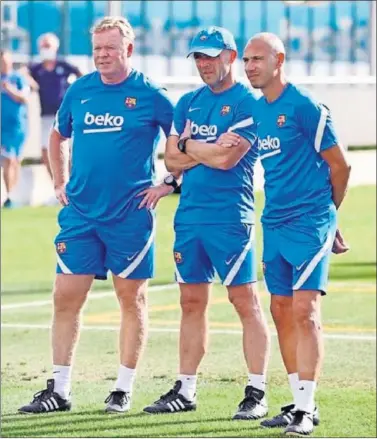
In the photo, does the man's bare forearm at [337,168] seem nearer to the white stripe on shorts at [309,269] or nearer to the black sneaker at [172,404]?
the white stripe on shorts at [309,269]

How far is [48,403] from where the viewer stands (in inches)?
364

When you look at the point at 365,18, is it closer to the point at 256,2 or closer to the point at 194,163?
the point at 256,2

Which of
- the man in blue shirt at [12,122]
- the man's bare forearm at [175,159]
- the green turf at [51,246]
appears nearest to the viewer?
the man's bare forearm at [175,159]

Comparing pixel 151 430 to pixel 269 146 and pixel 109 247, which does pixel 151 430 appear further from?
pixel 269 146

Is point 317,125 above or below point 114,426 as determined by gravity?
above

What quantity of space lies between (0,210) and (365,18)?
3125 cm

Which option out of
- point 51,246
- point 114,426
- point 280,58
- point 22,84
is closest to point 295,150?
point 280,58

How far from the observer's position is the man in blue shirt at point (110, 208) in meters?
9.27

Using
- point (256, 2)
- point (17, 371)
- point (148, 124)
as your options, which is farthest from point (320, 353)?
point (256, 2)

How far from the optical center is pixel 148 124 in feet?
30.6

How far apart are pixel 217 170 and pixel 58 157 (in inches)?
40.8

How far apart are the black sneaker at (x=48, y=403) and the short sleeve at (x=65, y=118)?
1473 mm

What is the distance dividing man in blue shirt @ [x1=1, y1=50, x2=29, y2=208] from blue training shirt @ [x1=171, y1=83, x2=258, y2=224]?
13.7 meters

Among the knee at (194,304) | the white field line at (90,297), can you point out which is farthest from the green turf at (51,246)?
the knee at (194,304)
